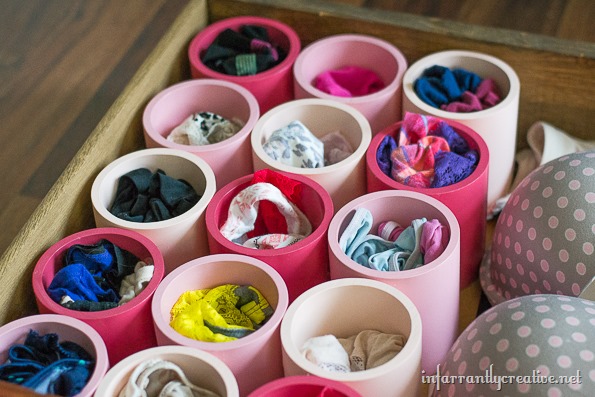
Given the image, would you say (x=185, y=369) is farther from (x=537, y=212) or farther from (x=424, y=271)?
(x=537, y=212)

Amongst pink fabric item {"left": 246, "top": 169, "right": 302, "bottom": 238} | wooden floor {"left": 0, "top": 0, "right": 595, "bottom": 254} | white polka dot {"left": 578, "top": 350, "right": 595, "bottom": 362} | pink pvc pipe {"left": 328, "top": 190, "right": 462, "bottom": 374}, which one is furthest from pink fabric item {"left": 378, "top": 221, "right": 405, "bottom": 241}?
wooden floor {"left": 0, "top": 0, "right": 595, "bottom": 254}

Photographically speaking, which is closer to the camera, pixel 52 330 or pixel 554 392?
pixel 554 392

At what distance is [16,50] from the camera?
178 centimetres

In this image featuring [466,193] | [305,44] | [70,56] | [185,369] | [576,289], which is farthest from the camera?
[70,56]

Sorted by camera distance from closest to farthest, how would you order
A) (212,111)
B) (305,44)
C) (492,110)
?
1. (492,110)
2. (212,111)
3. (305,44)

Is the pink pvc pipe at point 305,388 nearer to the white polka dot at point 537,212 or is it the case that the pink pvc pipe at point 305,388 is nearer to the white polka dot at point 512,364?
the white polka dot at point 512,364

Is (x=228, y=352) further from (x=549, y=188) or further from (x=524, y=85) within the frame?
(x=524, y=85)

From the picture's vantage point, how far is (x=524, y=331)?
0.91m

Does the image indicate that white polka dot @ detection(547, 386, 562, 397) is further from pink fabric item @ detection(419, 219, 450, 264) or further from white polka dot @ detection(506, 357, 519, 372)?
pink fabric item @ detection(419, 219, 450, 264)

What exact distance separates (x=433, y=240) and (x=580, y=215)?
0.17 metres

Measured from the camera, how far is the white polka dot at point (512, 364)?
89 centimetres

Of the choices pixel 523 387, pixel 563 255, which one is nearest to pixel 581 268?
pixel 563 255

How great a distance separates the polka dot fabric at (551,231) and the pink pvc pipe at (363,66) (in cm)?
28

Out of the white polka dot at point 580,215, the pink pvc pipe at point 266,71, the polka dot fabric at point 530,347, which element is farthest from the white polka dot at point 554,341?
the pink pvc pipe at point 266,71
